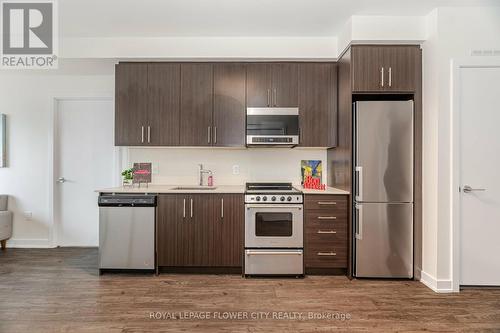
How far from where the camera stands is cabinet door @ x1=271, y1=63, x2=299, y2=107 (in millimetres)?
3449

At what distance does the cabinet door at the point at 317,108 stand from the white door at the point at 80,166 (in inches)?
108

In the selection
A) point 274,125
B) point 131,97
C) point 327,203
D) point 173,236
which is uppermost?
point 131,97

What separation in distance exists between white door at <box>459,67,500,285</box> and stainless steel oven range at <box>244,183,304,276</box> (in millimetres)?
1592

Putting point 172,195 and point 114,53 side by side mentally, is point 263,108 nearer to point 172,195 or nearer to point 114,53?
point 172,195

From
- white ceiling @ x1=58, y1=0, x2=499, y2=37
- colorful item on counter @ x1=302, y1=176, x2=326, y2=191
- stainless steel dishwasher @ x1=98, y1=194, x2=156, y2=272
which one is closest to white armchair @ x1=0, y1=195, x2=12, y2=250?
stainless steel dishwasher @ x1=98, y1=194, x2=156, y2=272

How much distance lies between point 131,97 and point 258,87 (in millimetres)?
1555

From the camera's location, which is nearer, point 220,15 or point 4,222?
point 220,15

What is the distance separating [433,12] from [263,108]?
196 centimetres

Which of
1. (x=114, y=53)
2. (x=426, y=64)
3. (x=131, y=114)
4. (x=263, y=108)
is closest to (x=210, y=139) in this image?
(x=263, y=108)

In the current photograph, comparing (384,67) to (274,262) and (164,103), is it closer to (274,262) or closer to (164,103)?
(274,262)

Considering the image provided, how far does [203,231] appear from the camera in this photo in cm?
315

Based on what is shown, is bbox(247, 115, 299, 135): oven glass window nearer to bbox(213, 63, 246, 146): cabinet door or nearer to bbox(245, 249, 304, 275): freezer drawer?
bbox(213, 63, 246, 146): cabinet door

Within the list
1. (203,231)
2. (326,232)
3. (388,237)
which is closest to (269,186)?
(326,232)

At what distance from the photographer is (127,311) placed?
7.75 feet
